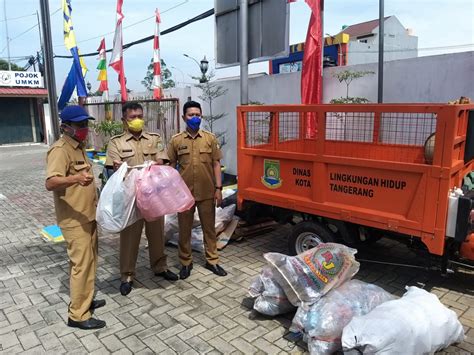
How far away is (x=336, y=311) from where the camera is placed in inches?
110

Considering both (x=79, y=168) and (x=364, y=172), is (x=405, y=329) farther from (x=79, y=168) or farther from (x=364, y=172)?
(x=79, y=168)

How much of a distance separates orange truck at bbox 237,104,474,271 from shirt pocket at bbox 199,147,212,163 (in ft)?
2.12

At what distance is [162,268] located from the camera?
4102 millimetres

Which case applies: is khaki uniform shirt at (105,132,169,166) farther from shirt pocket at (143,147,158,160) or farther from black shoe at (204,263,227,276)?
black shoe at (204,263,227,276)

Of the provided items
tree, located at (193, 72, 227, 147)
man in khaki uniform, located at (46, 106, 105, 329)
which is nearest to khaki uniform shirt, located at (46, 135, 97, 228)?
man in khaki uniform, located at (46, 106, 105, 329)

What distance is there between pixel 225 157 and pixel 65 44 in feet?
13.4

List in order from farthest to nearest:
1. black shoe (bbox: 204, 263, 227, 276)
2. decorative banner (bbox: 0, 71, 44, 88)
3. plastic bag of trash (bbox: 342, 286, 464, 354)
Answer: decorative banner (bbox: 0, 71, 44, 88)
black shoe (bbox: 204, 263, 227, 276)
plastic bag of trash (bbox: 342, 286, 464, 354)

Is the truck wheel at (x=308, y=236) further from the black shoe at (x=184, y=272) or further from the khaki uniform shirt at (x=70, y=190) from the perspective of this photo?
the khaki uniform shirt at (x=70, y=190)

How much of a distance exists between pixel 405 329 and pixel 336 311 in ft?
1.55

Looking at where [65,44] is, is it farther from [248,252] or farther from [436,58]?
[436,58]

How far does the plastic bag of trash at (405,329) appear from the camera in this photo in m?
2.42

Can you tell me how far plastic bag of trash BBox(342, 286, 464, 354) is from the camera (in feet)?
7.95

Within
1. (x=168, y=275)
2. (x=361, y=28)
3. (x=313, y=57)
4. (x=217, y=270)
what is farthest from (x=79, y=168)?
(x=361, y=28)

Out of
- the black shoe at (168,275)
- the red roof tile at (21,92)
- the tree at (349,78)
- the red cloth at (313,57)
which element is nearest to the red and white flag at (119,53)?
the red cloth at (313,57)
